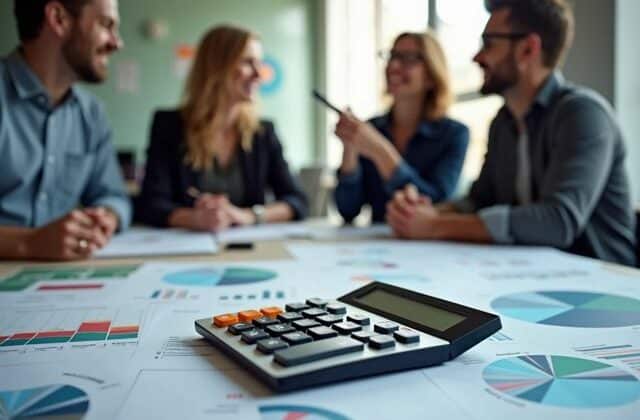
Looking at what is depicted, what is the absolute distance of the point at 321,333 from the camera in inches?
17.6

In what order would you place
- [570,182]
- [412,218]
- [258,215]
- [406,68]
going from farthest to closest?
1. [406,68]
2. [258,215]
3. [412,218]
4. [570,182]

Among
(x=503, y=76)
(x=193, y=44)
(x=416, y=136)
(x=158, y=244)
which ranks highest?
(x=193, y=44)

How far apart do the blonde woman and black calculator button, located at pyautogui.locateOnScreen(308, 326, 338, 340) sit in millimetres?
1216

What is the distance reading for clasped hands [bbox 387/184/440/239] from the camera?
1216 mm

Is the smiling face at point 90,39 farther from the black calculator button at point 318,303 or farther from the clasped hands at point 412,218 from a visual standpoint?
the black calculator button at point 318,303

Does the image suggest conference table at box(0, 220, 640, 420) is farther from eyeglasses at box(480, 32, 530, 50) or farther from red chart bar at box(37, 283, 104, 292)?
eyeglasses at box(480, 32, 530, 50)

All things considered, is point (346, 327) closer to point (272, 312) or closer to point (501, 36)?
point (272, 312)

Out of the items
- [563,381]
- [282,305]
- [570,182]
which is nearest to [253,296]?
[282,305]

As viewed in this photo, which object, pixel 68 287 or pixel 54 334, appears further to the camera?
pixel 68 287

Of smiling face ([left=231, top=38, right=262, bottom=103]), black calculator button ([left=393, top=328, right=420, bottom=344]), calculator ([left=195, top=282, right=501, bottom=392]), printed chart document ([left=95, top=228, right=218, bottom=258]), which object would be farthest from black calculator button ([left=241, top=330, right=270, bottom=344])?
smiling face ([left=231, top=38, right=262, bottom=103])

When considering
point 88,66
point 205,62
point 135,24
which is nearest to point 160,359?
point 88,66

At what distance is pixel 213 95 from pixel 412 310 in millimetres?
1469

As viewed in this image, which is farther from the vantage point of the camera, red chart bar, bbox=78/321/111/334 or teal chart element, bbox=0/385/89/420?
red chart bar, bbox=78/321/111/334

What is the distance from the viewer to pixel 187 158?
1742 mm
